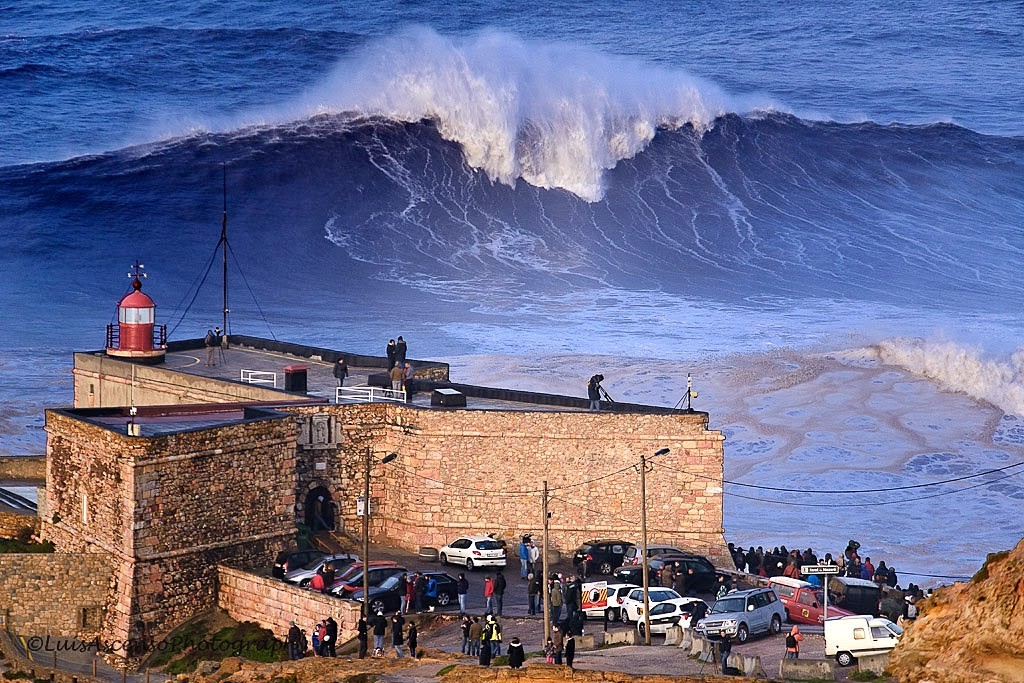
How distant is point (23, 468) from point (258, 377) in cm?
546

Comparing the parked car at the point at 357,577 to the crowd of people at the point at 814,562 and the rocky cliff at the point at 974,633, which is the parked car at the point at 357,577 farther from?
the rocky cliff at the point at 974,633

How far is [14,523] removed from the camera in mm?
35688

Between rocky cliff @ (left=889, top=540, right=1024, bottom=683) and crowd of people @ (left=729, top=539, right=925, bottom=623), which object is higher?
rocky cliff @ (left=889, top=540, right=1024, bottom=683)

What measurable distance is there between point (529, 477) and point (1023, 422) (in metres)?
29.0

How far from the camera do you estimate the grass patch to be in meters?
34.4

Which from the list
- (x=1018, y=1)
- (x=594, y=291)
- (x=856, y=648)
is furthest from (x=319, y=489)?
(x=1018, y=1)

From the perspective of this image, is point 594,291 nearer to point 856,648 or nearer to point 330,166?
point 330,166

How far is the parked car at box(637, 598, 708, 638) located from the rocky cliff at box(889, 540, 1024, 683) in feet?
29.2

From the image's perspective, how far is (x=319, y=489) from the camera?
118ft

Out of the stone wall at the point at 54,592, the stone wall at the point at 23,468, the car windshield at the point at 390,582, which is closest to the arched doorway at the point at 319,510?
the car windshield at the point at 390,582

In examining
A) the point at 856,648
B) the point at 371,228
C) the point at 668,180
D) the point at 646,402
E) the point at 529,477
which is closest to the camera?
the point at 856,648

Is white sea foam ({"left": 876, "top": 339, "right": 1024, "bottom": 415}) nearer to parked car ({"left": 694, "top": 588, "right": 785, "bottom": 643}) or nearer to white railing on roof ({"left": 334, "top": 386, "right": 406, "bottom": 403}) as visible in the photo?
white railing on roof ({"left": 334, "top": 386, "right": 406, "bottom": 403})

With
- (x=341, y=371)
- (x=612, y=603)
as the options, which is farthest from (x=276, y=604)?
(x=341, y=371)

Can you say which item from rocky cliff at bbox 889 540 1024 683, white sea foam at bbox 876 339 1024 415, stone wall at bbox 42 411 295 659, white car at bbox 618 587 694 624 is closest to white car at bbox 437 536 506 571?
stone wall at bbox 42 411 295 659
